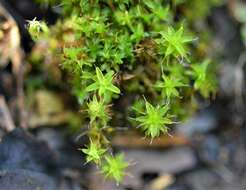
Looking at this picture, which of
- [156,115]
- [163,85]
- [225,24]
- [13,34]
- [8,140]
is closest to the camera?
[156,115]

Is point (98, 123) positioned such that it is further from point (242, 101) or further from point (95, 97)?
point (242, 101)

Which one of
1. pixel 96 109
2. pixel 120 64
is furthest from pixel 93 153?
pixel 120 64

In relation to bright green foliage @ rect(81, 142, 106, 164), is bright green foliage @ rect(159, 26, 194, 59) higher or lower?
higher

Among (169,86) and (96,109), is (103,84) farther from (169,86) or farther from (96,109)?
(169,86)

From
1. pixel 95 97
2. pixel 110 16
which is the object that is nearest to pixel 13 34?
pixel 110 16

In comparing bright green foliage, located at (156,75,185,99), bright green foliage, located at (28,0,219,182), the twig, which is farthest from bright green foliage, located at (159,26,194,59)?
the twig

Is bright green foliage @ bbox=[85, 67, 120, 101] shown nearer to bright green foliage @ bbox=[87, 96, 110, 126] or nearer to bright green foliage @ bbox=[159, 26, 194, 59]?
bright green foliage @ bbox=[87, 96, 110, 126]
